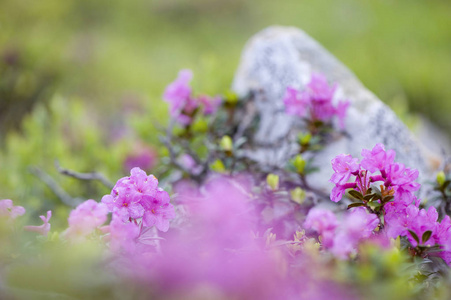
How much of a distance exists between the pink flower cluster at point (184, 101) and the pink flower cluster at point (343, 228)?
77 centimetres

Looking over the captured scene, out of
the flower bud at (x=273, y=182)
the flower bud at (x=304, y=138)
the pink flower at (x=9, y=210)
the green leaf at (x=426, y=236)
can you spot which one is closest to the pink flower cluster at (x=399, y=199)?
the green leaf at (x=426, y=236)

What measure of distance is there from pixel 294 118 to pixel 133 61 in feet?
10.6

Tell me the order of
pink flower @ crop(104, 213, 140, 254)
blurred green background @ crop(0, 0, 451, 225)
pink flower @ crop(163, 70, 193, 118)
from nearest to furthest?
1. pink flower @ crop(104, 213, 140, 254)
2. pink flower @ crop(163, 70, 193, 118)
3. blurred green background @ crop(0, 0, 451, 225)

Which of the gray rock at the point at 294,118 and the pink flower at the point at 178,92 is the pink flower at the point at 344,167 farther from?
the pink flower at the point at 178,92

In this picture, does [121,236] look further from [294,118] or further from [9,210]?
[294,118]

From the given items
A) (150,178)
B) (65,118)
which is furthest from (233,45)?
(150,178)

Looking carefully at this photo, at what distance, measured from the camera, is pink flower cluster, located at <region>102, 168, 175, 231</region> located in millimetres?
757

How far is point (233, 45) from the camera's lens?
15.8 ft

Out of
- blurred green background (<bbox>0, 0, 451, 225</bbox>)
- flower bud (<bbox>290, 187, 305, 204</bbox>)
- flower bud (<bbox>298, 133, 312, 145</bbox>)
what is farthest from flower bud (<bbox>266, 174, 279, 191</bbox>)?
blurred green background (<bbox>0, 0, 451, 225</bbox>)

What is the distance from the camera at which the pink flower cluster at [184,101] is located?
1.36 meters

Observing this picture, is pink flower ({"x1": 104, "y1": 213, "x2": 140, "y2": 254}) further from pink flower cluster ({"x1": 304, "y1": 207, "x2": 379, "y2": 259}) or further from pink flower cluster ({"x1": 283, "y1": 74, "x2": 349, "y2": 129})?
pink flower cluster ({"x1": 283, "y1": 74, "x2": 349, "y2": 129})

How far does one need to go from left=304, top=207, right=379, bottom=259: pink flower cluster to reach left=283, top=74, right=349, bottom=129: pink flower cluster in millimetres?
500

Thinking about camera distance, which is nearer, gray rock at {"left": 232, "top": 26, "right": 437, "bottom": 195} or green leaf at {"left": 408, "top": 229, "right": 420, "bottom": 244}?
green leaf at {"left": 408, "top": 229, "right": 420, "bottom": 244}

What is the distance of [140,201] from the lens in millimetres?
775
